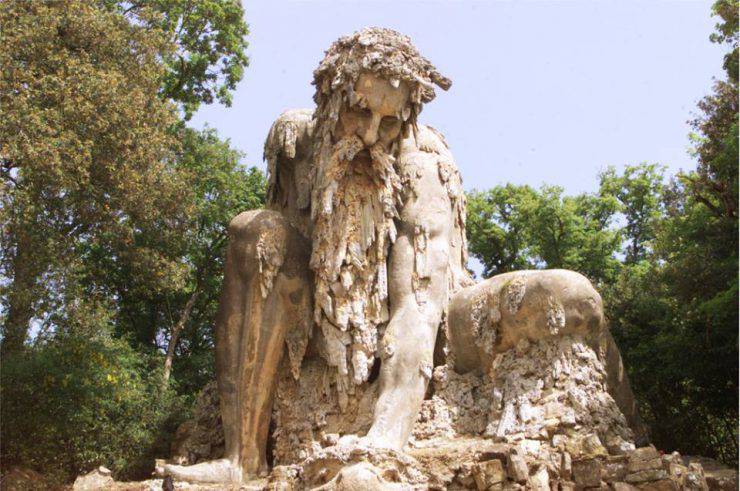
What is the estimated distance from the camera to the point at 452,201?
9.39 meters

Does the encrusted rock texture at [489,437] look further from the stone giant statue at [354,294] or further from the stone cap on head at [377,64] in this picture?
the stone cap on head at [377,64]

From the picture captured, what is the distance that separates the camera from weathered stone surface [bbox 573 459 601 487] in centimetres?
734

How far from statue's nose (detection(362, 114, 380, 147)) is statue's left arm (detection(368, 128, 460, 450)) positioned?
43 centimetres

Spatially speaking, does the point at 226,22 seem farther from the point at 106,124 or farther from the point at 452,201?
the point at 452,201

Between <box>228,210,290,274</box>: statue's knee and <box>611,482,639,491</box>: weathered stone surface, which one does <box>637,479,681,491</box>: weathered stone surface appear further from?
<box>228,210,290,274</box>: statue's knee

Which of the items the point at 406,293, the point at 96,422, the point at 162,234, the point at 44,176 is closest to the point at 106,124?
the point at 44,176

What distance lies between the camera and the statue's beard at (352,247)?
873 centimetres

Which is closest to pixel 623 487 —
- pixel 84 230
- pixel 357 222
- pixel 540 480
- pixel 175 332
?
pixel 540 480

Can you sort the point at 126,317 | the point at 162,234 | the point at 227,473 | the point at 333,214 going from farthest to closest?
1. the point at 126,317
2. the point at 162,234
3. the point at 333,214
4. the point at 227,473

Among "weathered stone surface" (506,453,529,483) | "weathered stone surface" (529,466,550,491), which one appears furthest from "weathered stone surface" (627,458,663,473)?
"weathered stone surface" (506,453,529,483)

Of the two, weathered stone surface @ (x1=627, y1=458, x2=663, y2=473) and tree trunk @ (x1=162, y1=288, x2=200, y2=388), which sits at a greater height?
tree trunk @ (x1=162, y1=288, x2=200, y2=388)

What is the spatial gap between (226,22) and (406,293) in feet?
32.7

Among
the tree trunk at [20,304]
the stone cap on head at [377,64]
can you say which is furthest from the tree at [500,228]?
the stone cap on head at [377,64]

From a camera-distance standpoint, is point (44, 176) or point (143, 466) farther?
point (44, 176)
